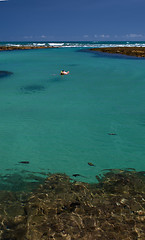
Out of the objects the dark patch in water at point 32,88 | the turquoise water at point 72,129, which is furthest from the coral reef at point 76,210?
the dark patch in water at point 32,88

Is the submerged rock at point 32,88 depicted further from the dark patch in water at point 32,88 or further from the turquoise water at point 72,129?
the turquoise water at point 72,129

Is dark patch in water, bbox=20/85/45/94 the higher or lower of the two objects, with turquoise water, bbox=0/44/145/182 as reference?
higher

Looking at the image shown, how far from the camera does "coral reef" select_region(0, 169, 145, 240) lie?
644cm

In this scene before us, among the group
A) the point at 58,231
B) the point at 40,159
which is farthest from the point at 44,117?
the point at 58,231

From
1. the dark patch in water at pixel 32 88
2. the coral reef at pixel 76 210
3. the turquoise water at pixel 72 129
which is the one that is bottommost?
the coral reef at pixel 76 210

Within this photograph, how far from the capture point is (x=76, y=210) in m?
7.29

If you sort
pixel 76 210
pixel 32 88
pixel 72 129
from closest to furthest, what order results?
pixel 76 210 → pixel 72 129 → pixel 32 88

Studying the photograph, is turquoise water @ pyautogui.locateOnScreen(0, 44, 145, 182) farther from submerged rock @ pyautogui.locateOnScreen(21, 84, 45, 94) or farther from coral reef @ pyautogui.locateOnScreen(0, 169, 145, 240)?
coral reef @ pyautogui.locateOnScreen(0, 169, 145, 240)

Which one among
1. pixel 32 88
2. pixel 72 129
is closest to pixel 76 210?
pixel 72 129

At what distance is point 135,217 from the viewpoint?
6969 mm

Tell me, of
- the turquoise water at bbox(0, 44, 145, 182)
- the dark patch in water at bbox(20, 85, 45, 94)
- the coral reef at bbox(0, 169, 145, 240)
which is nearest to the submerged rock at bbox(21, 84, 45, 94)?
the dark patch in water at bbox(20, 85, 45, 94)

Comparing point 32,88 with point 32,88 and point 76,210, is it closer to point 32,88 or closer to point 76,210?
point 32,88

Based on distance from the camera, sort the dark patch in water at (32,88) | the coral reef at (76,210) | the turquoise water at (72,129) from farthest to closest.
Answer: the dark patch in water at (32,88), the turquoise water at (72,129), the coral reef at (76,210)

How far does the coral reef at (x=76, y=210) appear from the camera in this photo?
6.44 meters
